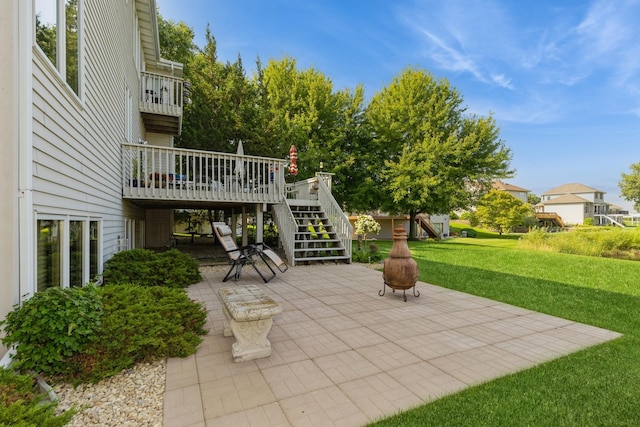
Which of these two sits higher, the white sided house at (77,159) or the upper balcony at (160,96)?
the upper balcony at (160,96)

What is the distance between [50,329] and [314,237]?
8102 mm

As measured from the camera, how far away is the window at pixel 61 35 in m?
2.89

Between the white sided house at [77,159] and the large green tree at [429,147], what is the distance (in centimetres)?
1014

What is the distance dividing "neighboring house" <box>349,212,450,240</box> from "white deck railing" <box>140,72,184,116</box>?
15.0m

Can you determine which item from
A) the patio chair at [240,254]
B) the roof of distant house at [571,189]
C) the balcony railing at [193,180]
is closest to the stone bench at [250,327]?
the patio chair at [240,254]

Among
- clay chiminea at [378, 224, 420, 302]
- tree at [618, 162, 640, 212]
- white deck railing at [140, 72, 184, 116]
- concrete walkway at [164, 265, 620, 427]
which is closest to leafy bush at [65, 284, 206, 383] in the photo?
concrete walkway at [164, 265, 620, 427]

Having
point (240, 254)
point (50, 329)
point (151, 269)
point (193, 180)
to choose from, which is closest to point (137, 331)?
point (50, 329)

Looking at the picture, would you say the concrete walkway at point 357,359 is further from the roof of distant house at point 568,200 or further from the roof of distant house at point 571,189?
the roof of distant house at point 571,189

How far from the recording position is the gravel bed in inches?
84.0

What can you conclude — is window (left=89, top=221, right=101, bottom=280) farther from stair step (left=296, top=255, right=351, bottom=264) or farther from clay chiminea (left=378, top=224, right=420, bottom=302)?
stair step (left=296, top=255, right=351, bottom=264)

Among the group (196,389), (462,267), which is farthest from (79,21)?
(462,267)

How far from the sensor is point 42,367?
7.90ft

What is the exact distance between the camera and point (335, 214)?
985 cm

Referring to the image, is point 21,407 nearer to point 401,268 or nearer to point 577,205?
point 401,268
